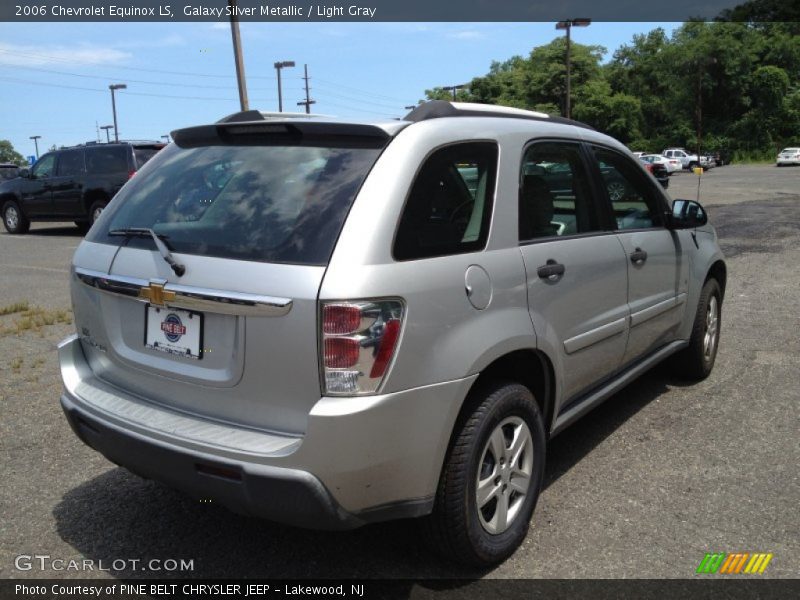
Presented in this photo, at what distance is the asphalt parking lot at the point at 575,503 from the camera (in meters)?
2.91

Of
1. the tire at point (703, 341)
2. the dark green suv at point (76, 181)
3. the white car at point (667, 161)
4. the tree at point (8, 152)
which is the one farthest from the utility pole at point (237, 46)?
the tree at point (8, 152)

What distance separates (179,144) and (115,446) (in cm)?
135

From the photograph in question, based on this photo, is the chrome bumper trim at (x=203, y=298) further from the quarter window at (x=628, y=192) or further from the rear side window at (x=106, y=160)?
the rear side window at (x=106, y=160)

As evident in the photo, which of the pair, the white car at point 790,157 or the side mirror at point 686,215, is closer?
the side mirror at point 686,215

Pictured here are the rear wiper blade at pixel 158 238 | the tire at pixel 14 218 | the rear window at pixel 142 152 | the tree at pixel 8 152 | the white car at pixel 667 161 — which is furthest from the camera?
the tree at pixel 8 152

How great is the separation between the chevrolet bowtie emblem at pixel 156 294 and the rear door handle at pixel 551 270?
148cm

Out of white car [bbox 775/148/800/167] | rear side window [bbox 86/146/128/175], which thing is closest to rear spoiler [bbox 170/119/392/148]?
rear side window [bbox 86/146/128/175]

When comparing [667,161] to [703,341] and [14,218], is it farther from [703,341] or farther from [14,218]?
[703,341]

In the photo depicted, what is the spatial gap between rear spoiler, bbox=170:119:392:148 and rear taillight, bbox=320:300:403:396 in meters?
0.67

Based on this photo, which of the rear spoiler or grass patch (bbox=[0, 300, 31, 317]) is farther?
grass patch (bbox=[0, 300, 31, 317])

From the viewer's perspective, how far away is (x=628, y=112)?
6838 cm

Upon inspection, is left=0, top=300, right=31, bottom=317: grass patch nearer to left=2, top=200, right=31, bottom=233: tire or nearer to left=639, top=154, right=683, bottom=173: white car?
left=2, top=200, right=31, bottom=233: tire

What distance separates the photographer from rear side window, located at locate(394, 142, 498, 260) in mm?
2568

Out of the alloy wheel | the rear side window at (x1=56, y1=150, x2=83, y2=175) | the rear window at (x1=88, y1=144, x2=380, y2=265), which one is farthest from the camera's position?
the rear side window at (x1=56, y1=150, x2=83, y2=175)
